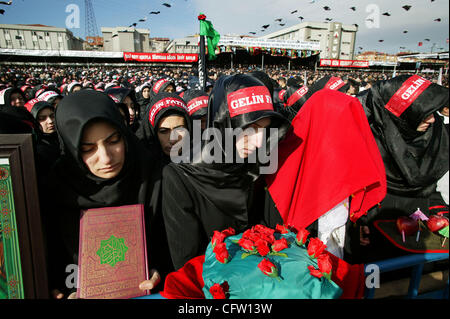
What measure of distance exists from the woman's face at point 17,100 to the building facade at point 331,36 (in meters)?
→ 71.7

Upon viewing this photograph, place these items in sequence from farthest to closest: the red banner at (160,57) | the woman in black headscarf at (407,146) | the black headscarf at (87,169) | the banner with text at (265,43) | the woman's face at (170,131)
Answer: the banner with text at (265,43) → the red banner at (160,57) → the woman's face at (170,131) → the woman in black headscarf at (407,146) → the black headscarf at (87,169)

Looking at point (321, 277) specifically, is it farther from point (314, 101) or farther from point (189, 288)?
point (314, 101)

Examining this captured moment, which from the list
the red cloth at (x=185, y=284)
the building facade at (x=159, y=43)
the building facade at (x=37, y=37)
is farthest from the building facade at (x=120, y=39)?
the red cloth at (x=185, y=284)

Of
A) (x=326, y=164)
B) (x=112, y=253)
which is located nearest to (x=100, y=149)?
(x=112, y=253)

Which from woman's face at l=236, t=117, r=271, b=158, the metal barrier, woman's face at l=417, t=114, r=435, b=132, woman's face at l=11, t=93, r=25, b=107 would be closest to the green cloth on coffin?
the metal barrier

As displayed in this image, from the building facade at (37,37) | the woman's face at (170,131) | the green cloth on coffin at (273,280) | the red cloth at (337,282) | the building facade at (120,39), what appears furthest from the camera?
the building facade at (120,39)

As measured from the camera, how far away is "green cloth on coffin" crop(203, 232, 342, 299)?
40.1 inches

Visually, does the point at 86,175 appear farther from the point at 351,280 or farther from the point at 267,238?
the point at 351,280

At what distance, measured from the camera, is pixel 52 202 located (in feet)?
5.00

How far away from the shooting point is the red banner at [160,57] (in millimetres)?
34094

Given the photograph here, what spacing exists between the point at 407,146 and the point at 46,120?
460 cm

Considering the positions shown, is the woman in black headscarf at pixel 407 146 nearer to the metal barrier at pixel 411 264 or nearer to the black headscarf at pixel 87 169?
the metal barrier at pixel 411 264

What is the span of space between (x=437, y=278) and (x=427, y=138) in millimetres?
1427

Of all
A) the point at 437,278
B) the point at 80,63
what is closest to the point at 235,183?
the point at 437,278
